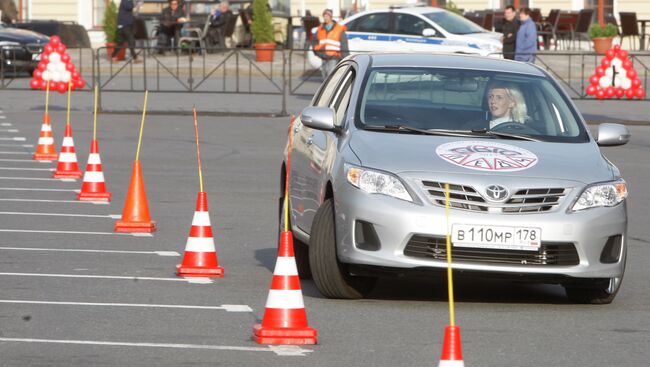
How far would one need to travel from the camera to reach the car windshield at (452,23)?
32438mm

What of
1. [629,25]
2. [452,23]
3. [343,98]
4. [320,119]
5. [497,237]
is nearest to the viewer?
[497,237]

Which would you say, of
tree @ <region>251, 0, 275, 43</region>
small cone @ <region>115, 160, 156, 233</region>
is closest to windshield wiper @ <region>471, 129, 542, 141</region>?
small cone @ <region>115, 160, 156, 233</region>

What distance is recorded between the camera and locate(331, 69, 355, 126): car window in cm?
992

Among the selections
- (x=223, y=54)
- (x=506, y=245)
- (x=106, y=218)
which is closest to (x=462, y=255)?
(x=506, y=245)

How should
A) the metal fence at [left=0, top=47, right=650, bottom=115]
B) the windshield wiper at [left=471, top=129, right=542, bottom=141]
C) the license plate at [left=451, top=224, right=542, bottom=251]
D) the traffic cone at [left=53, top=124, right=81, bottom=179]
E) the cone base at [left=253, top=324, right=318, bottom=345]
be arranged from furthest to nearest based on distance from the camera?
the metal fence at [left=0, top=47, right=650, bottom=115], the traffic cone at [left=53, top=124, right=81, bottom=179], the windshield wiper at [left=471, top=129, right=542, bottom=141], the license plate at [left=451, top=224, right=542, bottom=251], the cone base at [left=253, top=324, right=318, bottom=345]

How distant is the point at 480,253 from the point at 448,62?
Result: 6.44 ft

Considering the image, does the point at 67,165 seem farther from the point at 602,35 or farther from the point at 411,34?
the point at 602,35

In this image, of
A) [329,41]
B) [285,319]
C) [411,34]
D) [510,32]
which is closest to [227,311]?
[285,319]

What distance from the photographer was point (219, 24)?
40031 mm

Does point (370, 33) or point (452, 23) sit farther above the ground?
point (452, 23)

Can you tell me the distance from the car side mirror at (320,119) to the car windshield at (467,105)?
207 mm

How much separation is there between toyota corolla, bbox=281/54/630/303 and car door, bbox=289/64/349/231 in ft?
0.08

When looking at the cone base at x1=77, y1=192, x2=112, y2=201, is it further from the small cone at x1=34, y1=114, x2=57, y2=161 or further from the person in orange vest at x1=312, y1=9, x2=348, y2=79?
the person in orange vest at x1=312, y1=9, x2=348, y2=79

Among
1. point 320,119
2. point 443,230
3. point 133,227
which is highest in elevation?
point 320,119
